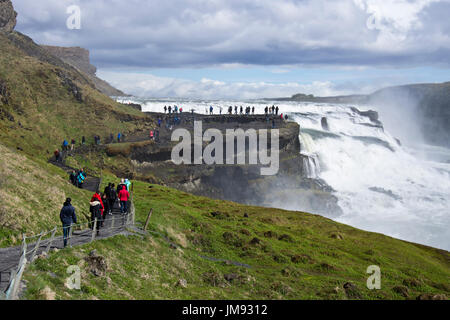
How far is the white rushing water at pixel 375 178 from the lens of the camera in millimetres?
62406

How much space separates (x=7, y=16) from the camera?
78375 mm

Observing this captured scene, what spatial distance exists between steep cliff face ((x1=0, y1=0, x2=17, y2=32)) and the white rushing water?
32.8m

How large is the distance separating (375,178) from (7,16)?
253 feet

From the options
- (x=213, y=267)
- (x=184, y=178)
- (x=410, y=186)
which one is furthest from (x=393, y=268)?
(x=410, y=186)

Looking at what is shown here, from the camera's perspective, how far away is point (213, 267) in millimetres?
22562
